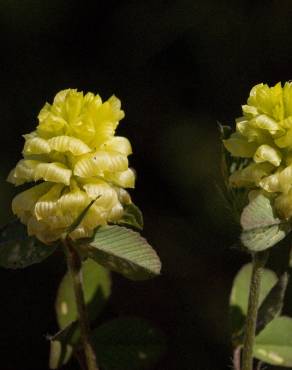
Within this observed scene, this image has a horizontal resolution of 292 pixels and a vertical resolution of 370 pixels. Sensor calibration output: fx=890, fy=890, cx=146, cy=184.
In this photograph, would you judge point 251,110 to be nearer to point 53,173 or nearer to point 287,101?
point 287,101

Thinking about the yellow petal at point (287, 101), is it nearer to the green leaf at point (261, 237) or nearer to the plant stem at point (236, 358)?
the green leaf at point (261, 237)

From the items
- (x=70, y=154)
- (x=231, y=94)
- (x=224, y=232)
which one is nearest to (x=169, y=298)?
(x=224, y=232)

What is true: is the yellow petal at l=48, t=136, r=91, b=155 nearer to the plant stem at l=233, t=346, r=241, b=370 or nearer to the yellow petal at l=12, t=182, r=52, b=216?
the yellow petal at l=12, t=182, r=52, b=216

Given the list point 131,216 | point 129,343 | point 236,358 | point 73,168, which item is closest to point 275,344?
point 236,358

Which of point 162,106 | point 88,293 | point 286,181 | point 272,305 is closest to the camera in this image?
point 286,181

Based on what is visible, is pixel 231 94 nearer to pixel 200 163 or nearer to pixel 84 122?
pixel 200 163

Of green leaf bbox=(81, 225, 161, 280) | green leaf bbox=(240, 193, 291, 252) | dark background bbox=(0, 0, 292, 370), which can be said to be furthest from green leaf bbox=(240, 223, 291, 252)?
dark background bbox=(0, 0, 292, 370)
